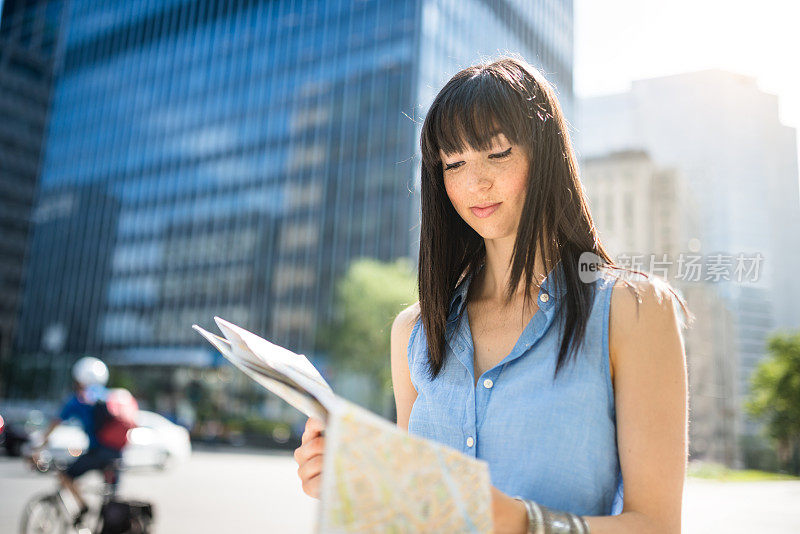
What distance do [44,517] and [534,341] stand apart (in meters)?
6.86

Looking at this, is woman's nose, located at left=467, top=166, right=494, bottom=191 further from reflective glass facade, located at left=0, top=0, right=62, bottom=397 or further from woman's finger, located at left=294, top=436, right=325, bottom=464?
reflective glass facade, located at left=0, top=0, right=62, bottom=397

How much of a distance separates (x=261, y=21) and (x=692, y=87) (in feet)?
159

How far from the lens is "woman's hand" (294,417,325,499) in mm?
1086

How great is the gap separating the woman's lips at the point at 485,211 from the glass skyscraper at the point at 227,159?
3299 cm

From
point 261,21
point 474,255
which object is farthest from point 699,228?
point 261,21

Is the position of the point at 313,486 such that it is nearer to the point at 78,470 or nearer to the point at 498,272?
the point at 498,272

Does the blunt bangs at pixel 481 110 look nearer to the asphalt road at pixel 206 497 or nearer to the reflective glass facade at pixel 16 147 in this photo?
the asphalt road at pixel 206 497

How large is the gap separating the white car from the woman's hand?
14.6 metres

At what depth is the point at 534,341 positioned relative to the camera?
1240mm

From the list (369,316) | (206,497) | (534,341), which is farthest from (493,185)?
(369,316)

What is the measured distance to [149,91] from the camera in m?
59.0

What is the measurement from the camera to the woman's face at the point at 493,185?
1283mm

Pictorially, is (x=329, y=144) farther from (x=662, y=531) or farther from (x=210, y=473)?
(x=662, y=531)

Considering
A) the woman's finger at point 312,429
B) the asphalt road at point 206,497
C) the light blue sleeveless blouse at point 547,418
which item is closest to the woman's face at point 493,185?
the light blue sleeveless blouse at point 547,418
